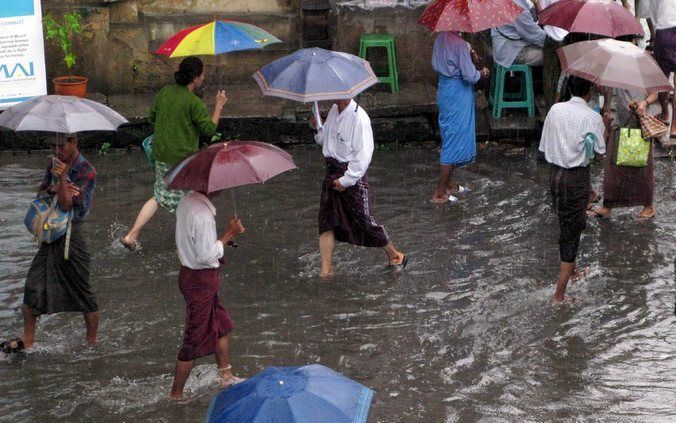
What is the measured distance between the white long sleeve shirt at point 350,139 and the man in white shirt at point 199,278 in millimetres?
1729

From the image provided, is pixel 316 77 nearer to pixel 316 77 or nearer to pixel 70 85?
pixel 316 77

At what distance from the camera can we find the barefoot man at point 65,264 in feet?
22.4

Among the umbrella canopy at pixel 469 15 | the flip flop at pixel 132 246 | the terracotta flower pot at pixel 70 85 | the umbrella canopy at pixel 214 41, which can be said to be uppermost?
the umbrella canopy at pixel 469 15

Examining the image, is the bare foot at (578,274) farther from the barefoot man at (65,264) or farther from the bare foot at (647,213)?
the barefoot man at (65,264)

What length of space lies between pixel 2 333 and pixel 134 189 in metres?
3.16

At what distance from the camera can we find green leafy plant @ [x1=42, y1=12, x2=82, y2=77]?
38.2 ft

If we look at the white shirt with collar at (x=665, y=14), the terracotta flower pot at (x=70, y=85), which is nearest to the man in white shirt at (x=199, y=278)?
the terracotta flower pot at (x=70, y=85)

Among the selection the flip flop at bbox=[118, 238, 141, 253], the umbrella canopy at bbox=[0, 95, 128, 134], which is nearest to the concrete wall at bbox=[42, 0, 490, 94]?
the flip flop at bbox=[118, 238, 141, 253]

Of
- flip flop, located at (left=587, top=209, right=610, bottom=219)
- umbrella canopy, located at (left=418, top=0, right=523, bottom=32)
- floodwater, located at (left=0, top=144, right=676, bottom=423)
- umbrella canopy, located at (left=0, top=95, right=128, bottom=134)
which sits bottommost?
floodwater, located at (left=0, top=144, right=676, bottom=423)

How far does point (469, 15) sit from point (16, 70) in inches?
193

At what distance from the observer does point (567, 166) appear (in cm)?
754

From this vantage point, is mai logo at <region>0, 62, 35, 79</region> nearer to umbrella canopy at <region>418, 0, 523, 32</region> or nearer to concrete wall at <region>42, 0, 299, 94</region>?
concrete wall at <region>42, 0, 299, 94</region>

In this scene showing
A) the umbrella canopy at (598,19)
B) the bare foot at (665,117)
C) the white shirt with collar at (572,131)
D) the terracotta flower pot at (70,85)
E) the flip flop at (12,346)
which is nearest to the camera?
the flip flop at (12,346)

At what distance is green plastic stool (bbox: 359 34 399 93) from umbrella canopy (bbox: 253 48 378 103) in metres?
4.26
